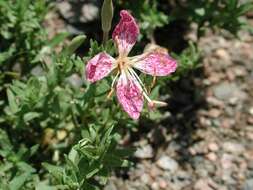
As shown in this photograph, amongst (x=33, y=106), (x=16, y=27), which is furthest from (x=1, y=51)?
(x=33, y=106)

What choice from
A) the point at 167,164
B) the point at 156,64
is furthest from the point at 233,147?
the point at 156,64

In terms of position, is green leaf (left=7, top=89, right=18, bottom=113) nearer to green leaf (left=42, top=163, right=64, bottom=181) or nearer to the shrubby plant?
the shrubby plant

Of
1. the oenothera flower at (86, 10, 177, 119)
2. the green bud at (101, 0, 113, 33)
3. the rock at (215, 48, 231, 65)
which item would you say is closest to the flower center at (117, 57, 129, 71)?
the oenothera flower at (86, 10, 177, 119)

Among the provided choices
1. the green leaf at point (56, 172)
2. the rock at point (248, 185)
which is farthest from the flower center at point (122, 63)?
the rock at point (248, 185)

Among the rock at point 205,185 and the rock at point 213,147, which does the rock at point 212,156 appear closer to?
the rock at point 213,147

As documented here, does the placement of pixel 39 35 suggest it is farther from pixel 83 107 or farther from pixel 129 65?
pixel 129 65

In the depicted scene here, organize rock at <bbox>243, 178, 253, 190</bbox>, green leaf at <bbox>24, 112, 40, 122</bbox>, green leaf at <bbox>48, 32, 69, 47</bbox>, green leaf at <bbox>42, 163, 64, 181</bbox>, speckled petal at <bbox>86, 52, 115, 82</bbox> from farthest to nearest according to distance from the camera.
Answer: green leaf at <bbox>48, 32, 69, 47</bbox>
rock at <bbox>243, 178, 253, 190</bbox>
green leaf at <bbox>24, 112, 40, 122</bbox>
green leaf at <bbox>42, 163, 64, 181</bbox>
speckled petal at <bbox>86, 52, 115, 82</bbox>

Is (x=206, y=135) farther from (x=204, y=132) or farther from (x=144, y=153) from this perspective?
(x=144, y=153)
